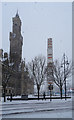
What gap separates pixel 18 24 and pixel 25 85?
132 feet

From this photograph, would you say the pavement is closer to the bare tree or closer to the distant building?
the bare tree

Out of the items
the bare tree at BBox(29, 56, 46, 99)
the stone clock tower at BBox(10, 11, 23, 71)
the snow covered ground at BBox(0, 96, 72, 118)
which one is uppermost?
the stone clock tower at BBox(10, 11, 23, 71)

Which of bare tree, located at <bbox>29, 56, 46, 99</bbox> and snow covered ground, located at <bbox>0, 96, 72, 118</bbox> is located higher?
bare tree, located at <bbox>29, 56, 46, 99</bbox>

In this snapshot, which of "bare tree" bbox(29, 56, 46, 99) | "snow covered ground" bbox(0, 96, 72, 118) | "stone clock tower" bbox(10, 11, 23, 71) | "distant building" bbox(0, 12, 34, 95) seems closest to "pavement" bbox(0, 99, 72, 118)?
"snow covered ground" bbox(0, 96, 72, 118)

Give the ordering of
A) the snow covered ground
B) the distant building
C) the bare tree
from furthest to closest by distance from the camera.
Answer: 1. the distant building
2. the bare tree
3. the snow covered ground

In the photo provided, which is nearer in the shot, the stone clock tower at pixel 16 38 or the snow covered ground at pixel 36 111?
the snow covered ground at pixel 36 111

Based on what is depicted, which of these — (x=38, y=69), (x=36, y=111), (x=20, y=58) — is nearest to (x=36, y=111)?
(x=36, y=111)

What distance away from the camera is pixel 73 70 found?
4900 centimetres

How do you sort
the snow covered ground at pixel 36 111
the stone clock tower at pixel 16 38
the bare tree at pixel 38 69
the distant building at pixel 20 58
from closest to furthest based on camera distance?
the snow covered ground at pixel 36 111, the bare tree at pixel 38 69, the distant building at pixel 20 58, the stone clock tower at pixel 16 38

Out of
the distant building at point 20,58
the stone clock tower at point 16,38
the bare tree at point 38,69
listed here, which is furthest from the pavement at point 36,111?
the stone clock tower at point 16,38

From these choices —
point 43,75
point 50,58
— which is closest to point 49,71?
point 43,75

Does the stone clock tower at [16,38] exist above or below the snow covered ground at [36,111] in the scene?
above

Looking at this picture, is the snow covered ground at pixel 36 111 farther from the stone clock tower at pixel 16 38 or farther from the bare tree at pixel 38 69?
the stone clock tower at pixel 16 38

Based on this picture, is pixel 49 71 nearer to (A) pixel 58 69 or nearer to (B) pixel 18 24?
(A) pixel 58 69
